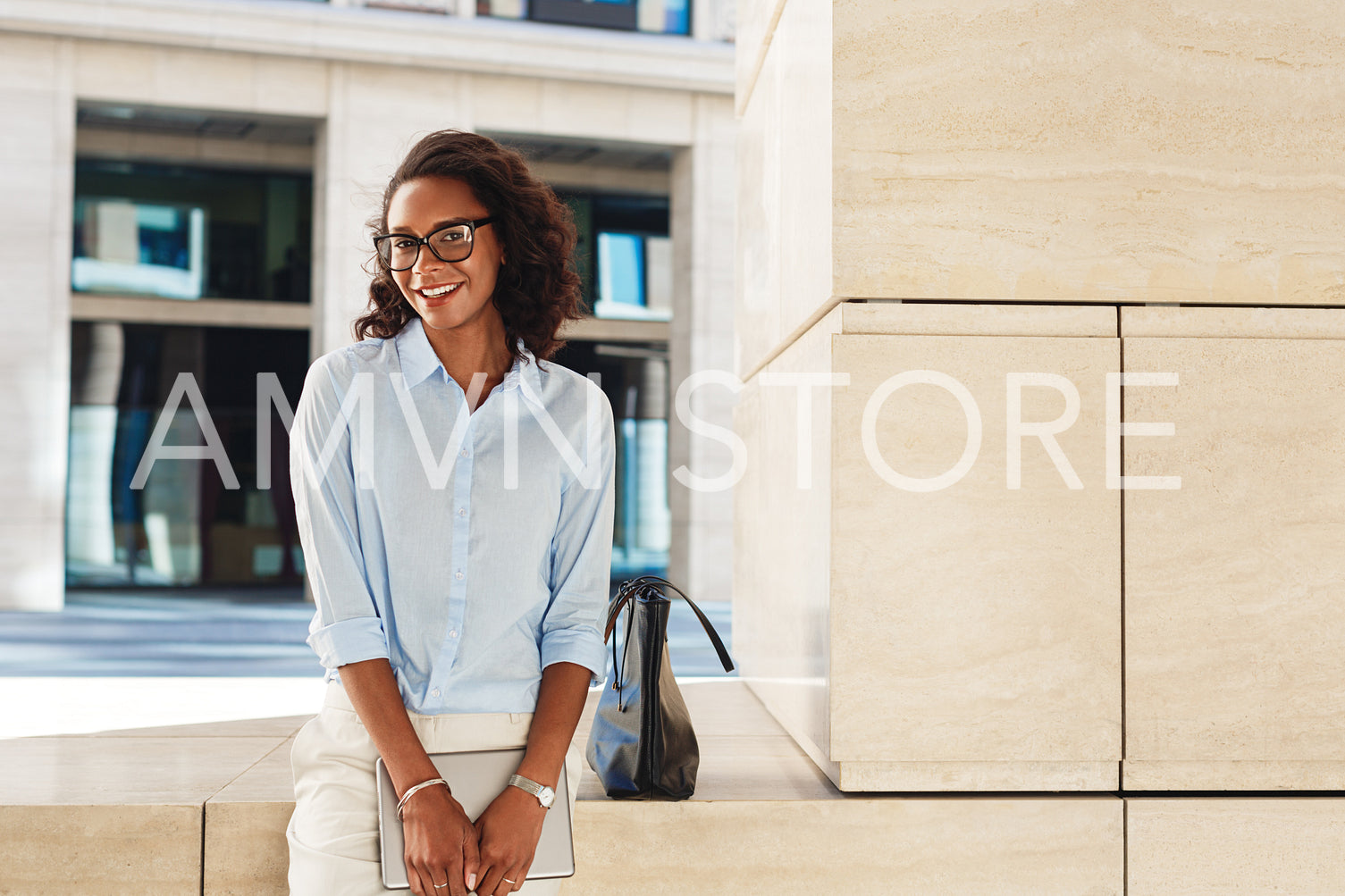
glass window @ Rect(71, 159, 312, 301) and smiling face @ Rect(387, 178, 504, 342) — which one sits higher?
glass window @ Rect(71, 159, 312, 301)

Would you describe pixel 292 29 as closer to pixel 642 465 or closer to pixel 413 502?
pixel 642 465

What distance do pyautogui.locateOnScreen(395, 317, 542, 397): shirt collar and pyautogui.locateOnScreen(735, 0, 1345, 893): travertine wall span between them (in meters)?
0.96

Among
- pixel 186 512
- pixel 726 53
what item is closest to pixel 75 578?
pixel 186 512

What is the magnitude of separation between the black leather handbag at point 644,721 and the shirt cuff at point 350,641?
86 cm

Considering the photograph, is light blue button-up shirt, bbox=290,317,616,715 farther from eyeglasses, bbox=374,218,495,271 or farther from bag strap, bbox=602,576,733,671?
bag strap, bbox=602,576,733,671

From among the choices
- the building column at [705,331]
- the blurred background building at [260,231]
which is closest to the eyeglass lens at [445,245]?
the blurred background building at [260,231]

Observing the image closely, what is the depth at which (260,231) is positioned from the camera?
19.8m

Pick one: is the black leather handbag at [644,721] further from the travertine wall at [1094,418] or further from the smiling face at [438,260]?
the smiling face at [438,260]

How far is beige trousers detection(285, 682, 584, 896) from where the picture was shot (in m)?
2.50

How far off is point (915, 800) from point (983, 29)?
2141 millimetres

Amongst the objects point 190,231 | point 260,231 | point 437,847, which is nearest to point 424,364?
point 437,847

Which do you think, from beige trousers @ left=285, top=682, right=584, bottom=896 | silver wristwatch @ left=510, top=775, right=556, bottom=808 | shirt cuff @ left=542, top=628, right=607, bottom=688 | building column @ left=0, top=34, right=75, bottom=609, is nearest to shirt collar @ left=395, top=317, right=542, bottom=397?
shirt cuff @ left=542, top=628, right=607, bottom=688

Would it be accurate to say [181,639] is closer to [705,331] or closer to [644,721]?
[705,331]

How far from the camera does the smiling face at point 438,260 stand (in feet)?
8.51
